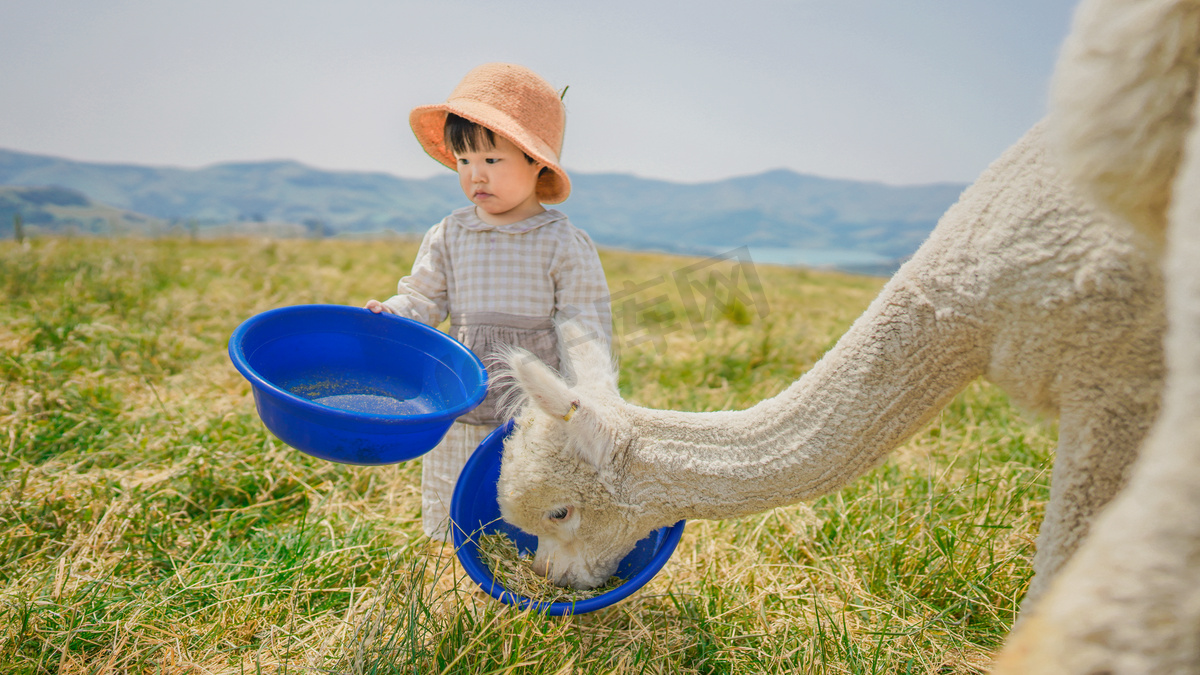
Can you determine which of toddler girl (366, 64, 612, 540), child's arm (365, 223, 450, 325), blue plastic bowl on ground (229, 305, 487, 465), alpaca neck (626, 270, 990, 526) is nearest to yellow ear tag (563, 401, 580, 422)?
alpaca neck (626, 270, 990, 526)

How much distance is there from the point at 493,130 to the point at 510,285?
62cm

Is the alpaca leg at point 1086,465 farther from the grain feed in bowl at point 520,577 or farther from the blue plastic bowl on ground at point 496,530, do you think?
the grain feed in bowl at point 520,577

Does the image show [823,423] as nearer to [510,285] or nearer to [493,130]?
[510,285]

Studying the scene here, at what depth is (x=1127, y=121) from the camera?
4.24 feet

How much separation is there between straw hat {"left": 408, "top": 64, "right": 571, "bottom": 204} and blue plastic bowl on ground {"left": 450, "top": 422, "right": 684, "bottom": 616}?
1.08m

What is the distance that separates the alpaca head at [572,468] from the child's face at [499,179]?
0.70 metres

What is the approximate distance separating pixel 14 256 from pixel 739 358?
6652mm

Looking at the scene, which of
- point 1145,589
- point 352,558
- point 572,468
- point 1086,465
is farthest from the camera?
point 352,558

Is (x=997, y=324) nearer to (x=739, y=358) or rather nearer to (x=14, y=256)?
(x=739, y=358)

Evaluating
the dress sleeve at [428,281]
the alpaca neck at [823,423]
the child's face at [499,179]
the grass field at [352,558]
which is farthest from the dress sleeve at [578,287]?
the grass field at [352,558]

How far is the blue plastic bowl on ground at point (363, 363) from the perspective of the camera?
2250 mm

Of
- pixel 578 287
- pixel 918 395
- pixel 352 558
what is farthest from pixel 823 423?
pixel 352 558

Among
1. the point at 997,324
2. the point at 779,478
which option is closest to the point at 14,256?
the point at 779,478

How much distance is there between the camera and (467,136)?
2561 mm
